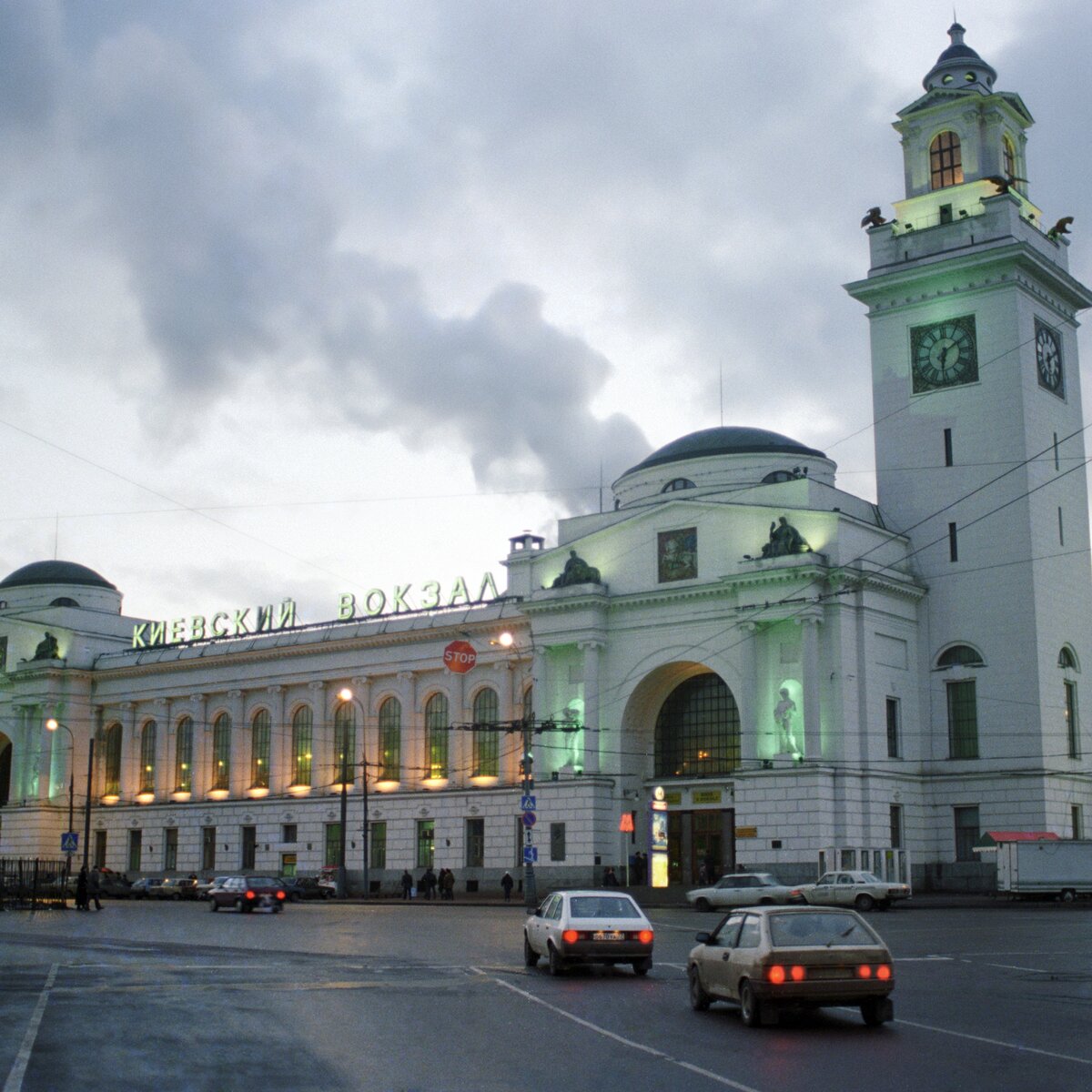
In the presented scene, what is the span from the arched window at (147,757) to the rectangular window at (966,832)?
161 feet

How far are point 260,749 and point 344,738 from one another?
22.1ft

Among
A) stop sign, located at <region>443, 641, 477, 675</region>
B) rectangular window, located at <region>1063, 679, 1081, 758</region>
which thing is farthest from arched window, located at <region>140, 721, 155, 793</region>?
rectangular window, located at <region>1063, 679, 1081, 758</region>

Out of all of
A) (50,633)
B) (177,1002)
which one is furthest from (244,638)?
(177,1002)

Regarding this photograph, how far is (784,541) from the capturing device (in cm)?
6097

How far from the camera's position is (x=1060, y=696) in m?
62.5

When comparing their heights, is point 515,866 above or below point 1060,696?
below

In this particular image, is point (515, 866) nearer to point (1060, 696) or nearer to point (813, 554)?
point (813, 554)

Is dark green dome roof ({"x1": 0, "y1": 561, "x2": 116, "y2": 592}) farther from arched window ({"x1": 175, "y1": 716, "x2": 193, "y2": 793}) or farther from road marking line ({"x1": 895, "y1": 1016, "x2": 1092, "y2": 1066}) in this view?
road marking line ({"x1": 895, "y1": 1016, "x2": 1092, "y2": 1066})

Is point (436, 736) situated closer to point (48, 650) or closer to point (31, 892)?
point (31, 892)

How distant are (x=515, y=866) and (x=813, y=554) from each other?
21.7 metres

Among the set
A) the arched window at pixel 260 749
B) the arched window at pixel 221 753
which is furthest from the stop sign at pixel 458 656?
the arched window at pixel 221 753

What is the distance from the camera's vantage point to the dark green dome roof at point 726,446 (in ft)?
228

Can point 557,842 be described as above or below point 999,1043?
above

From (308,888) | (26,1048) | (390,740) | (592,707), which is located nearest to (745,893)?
(592,707)
